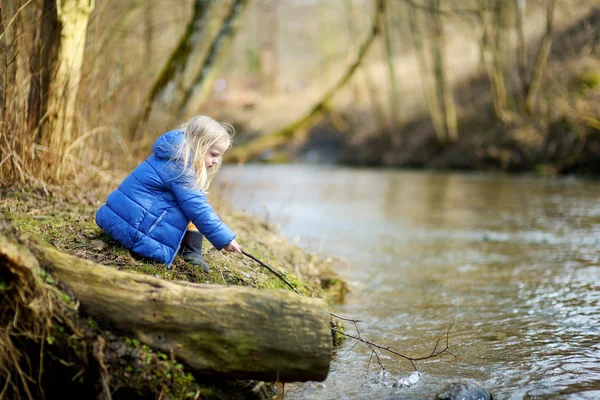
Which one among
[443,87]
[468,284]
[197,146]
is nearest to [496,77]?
[443,87]

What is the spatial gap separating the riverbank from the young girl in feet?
0.49

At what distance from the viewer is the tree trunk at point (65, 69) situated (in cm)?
526

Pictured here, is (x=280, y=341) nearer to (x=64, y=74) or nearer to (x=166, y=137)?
(x=166, y=137)

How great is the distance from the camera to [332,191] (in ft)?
54.9

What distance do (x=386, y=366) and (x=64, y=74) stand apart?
381cm

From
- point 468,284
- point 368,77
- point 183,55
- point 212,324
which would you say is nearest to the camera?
point 212,324

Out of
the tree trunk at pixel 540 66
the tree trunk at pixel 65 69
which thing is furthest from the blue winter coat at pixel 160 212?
the tree trunk at pixel 540 66

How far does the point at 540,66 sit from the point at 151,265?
1718 cm

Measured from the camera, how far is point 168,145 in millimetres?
3820

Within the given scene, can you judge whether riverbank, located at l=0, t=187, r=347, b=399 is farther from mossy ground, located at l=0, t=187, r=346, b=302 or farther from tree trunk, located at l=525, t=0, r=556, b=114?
tree trunk, located at l=525, t=0, r=556, b=114


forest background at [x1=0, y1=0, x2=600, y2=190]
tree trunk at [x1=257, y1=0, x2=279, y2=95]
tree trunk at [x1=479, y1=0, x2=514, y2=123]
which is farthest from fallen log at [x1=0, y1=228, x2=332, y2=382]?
tree trunk at [x1=257, y1=0, x2=279, y2=95]

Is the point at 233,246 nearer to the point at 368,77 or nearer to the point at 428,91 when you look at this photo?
the point at 428,91

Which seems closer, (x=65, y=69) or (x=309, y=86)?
(x=65, y=69)

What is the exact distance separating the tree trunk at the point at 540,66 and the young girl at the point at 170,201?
635 inches
